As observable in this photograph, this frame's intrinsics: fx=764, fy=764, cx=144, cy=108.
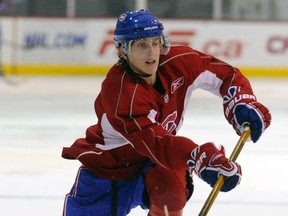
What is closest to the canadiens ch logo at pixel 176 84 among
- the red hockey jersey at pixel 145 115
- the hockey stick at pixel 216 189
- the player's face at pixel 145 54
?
the red hockey jersey at pixel 145 115

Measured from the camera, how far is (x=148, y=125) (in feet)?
6.72

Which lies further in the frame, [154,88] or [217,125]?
[217,125]

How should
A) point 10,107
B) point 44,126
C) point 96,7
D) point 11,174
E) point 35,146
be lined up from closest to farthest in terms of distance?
point 11,174 < point 35,146 < point 44,126 < point 10,107 < point 96,7

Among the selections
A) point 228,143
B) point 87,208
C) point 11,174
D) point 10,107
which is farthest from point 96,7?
point 87,208

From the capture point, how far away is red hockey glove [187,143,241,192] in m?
1.89

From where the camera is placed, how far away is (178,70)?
235 cm

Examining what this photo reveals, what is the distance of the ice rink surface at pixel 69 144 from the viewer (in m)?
3.04

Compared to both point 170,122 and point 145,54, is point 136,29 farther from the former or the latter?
point 170,122

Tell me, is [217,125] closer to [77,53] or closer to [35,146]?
[35,146]

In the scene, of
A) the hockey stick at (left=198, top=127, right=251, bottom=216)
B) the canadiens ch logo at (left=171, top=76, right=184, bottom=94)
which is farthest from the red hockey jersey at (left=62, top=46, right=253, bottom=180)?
the hockey stick at (left=198, top=127, right=251, bottom=216)

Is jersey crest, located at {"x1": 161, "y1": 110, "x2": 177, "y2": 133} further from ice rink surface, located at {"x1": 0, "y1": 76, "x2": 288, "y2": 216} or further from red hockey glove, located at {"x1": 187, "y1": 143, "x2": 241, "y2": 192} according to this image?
ice rink surface, located at {"x1": 0, "y1": 76, "x2": 288, "y2": 216}

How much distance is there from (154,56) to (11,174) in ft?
5.64

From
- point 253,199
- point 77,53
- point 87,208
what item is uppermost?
point 87,208

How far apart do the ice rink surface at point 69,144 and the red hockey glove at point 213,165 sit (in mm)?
944
